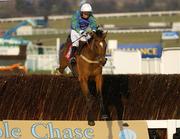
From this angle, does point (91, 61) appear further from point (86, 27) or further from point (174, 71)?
point (174, 71)

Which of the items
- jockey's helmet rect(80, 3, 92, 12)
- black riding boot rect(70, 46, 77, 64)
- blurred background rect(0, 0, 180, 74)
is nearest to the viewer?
jockey's helmet rect(80, 3, 92, 12)

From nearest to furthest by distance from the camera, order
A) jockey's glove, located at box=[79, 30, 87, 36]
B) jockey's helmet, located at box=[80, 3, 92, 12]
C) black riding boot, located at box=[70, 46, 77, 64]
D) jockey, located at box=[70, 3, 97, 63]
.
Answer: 1. jockey's helmet, located at box=[80, 3, 92, 12]
2. jockey, located at box=[70, 3, 97, 63]
3. jockey's glove, located at box=[79, 30, 87, 36]
4. black riding boot, located at box=[70, 46, 77, 64]

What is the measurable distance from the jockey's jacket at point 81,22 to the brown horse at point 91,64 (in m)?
0.45

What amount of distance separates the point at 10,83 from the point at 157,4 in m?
72.9

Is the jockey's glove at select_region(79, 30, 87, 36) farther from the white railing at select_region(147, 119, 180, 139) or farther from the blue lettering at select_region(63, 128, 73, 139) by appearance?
the white railing at select_region(147, 119, 180, 139)

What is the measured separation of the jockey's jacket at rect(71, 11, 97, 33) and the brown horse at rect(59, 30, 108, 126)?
45cm

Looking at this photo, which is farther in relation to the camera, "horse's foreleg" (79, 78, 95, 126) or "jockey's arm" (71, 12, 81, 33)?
"jockey's arm" (71, 12, 81, 33)

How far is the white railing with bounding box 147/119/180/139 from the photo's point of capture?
28.1 ft

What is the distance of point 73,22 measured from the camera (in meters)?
8.94

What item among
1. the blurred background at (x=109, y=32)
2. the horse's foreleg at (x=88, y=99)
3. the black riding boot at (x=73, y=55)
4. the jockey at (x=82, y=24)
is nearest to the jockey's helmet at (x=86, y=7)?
the jockey at (x=82, y=24)

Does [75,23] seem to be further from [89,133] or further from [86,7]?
[89,133]

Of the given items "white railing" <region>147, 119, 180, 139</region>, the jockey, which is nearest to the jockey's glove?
the jockey

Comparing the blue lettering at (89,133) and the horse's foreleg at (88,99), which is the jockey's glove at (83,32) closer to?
the horse's foreleg at (88,99)

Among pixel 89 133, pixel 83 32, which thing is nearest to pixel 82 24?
pixel 83 32
